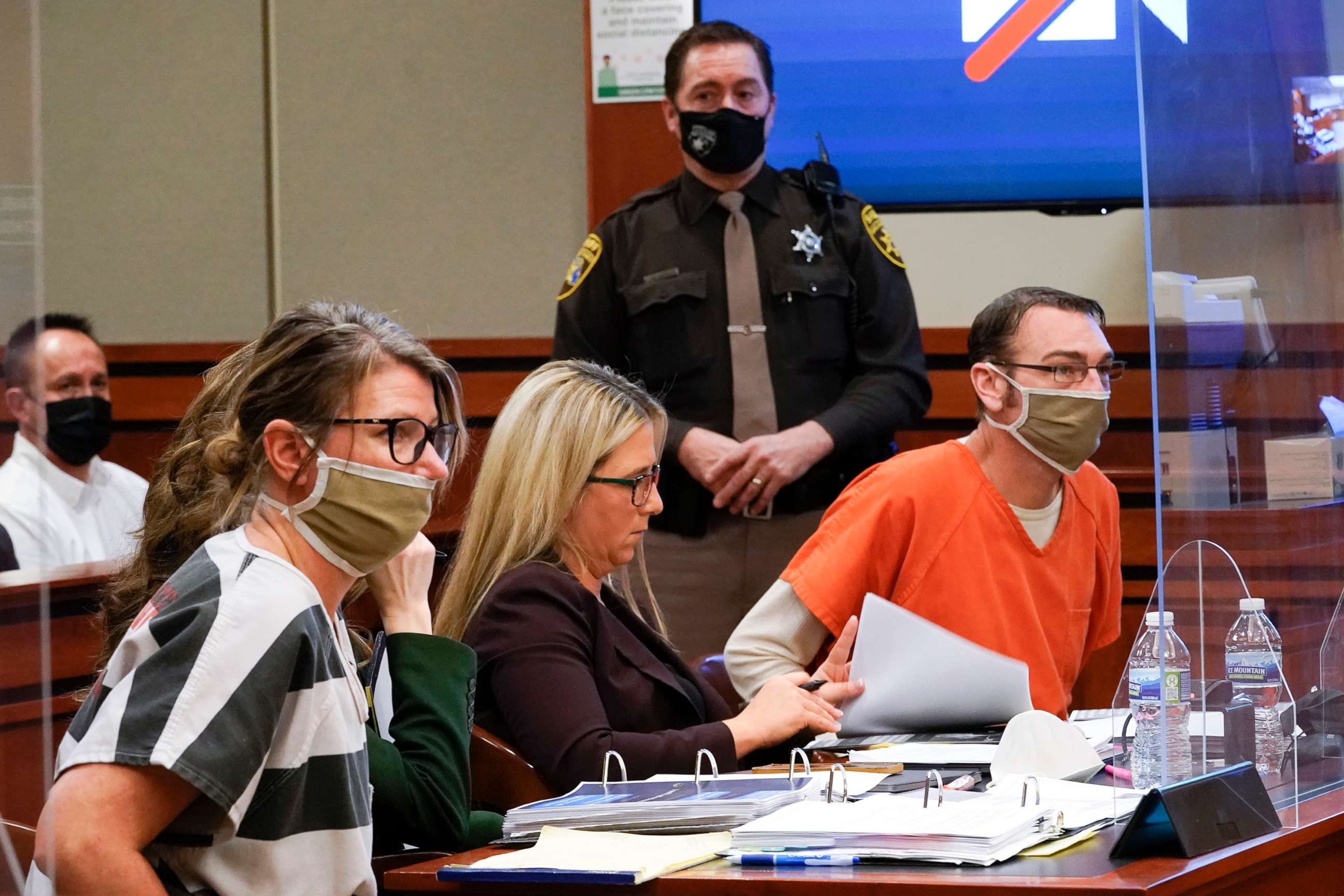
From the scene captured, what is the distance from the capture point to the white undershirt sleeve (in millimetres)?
2525

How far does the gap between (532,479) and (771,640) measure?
604 mm

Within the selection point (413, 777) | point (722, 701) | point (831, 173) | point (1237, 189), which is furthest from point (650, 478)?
point (831, 173)

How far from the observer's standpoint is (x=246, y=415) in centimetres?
152

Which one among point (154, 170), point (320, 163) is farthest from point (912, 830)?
point (154, 170)

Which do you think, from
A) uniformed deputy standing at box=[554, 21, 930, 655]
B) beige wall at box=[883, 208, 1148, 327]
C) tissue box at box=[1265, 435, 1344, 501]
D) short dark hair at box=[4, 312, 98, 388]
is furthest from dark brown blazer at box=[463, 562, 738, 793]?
beige wall at box=[883, 208, 1148, 327]

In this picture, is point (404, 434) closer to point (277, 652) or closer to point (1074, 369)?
point (277, 652)

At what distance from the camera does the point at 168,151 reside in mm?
4785

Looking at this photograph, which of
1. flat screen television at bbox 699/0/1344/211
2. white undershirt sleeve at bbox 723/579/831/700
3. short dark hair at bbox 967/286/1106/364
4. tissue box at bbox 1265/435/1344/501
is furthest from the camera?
flat screen television at bbox 699/0/1344/211

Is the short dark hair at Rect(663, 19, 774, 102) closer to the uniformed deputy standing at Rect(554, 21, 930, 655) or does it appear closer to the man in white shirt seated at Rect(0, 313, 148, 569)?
the uniformed deputy standing at Rect(554, 21, 930, 655)

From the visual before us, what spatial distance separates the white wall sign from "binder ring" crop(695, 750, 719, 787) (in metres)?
2.59

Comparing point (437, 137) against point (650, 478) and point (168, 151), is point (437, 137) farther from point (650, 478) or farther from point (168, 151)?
point (650, 478)

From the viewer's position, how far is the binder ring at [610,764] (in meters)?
1.70

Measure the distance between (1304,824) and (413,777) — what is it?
0.97 metres

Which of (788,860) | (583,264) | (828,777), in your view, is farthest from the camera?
(583,264)
